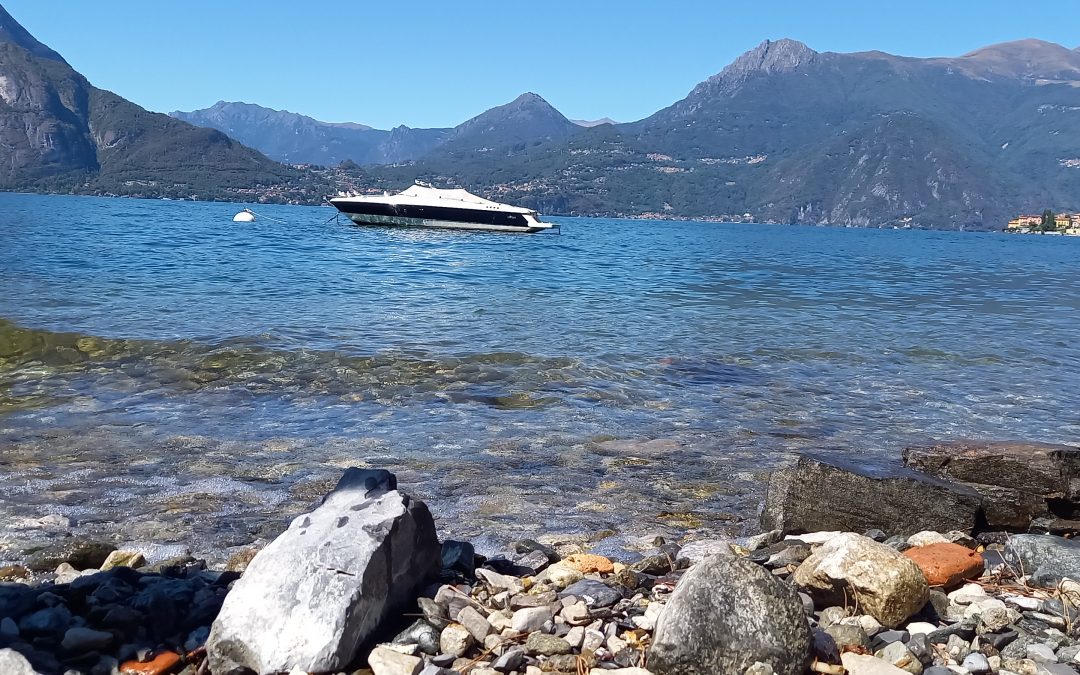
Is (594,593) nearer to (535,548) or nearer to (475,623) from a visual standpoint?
(475,623)

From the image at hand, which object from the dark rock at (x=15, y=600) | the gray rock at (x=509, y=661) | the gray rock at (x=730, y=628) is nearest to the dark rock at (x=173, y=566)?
the dark rock at (x=15, y=600)

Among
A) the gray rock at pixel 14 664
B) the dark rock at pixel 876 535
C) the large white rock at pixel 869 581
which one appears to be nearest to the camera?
the gray rock at pixel 14 664

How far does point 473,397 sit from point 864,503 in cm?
639

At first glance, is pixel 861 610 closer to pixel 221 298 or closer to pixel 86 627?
pixel 86 627

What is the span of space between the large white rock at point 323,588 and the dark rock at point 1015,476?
16.8 feet

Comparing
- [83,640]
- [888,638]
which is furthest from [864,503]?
[83,640]

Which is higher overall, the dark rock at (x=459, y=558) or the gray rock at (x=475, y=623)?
the gray rock at (x=475, y=623)

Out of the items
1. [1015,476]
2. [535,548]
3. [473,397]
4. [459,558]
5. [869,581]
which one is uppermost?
[869,581]

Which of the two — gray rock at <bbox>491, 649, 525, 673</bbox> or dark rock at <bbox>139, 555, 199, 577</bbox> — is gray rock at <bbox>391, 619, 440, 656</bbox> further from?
dark rock at <bbox>139, 555, 199, 577</bbox>

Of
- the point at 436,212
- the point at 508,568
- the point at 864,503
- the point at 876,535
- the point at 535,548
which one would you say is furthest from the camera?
the point at 436,212

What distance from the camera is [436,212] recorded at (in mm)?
79062

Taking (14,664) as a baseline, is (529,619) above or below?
below

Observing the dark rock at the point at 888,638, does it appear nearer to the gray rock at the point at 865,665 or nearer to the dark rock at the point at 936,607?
the gray rock at the point at 865,665

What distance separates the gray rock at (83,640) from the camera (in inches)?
163
